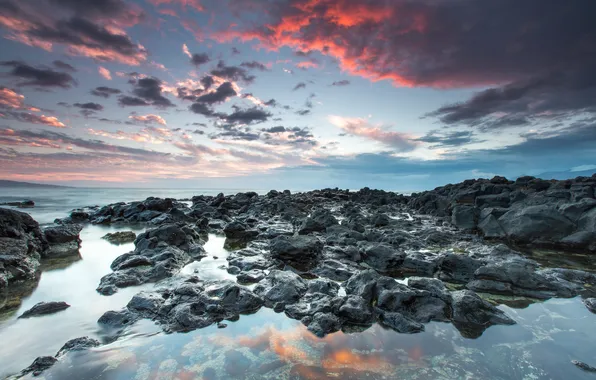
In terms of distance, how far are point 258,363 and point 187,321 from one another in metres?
2.16

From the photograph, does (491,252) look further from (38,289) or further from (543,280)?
(38,289)

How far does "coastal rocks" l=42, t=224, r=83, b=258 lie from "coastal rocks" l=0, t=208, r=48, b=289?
36 centimetres

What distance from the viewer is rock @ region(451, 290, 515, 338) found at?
6.29 m

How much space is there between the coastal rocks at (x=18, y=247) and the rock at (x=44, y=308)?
2.60 meters

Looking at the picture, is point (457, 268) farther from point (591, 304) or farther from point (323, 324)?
point (323, 324)

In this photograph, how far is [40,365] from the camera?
4762 millimetres

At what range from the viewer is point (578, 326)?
6.39 meters

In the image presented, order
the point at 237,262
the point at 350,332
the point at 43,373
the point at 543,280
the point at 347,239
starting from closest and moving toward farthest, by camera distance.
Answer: the point at 43,373, the point at 350,332, the point at 543,280, the point at 237,262, the point at 347,239

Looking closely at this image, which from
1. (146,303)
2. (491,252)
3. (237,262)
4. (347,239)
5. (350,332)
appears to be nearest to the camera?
(350,332)

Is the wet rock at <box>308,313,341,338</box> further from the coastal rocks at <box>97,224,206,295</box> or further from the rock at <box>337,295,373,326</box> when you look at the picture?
the coastal rocks at <box>97,224,206,295</box>

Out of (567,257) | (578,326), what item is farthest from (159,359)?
(567,257)

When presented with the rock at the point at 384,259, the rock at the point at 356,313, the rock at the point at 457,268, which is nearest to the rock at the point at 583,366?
the rock at the point at 356,313

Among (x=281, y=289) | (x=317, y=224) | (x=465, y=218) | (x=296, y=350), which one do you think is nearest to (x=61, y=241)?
(x=281, y=289)

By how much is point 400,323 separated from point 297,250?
232 inches
